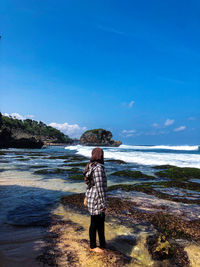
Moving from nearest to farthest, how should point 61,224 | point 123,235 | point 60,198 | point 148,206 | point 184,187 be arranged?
point 123,235 < point 61,224 < point 148,206 < point 60,198 < point 184,187

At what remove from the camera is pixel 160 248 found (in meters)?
4.18

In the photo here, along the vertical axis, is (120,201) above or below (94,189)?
below

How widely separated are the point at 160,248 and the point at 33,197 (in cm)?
617

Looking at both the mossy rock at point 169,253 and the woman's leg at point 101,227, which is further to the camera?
the woman's leg at point 101,227

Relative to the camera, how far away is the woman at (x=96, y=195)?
13.5 feet

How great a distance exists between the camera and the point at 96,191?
4148 mm

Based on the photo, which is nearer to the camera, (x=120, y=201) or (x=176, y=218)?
(x=176, y=218)

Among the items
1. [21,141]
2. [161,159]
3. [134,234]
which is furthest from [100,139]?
[134,234]

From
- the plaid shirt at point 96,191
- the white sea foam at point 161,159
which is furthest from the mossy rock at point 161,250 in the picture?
the white sea foam at point 161,159

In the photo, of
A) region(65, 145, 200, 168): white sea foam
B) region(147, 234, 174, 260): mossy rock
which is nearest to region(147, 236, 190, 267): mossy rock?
region(147, 234, 174, 260): mossy rock

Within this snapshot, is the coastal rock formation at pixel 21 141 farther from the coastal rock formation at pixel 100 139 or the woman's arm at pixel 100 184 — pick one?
the woman's arm at pixel 100 184

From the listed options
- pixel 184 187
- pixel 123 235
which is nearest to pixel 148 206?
pixel 123 235

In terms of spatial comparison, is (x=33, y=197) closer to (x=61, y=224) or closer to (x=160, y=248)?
(x=61, y=224)

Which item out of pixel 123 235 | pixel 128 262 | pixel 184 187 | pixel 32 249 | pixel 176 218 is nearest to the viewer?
pixel 128 262
